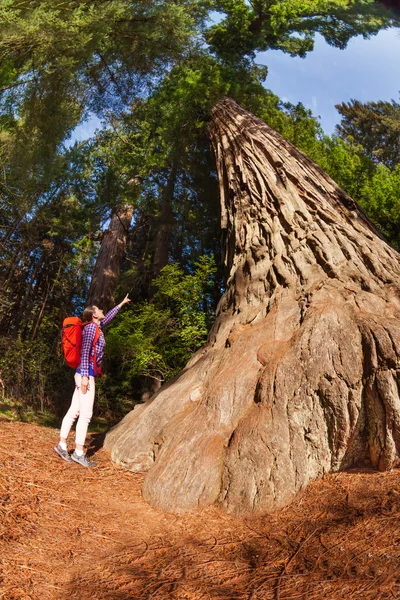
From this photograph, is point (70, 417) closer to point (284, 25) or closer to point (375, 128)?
point (284, 25)

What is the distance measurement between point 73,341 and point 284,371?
240cm

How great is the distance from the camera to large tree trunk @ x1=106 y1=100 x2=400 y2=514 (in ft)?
14.8

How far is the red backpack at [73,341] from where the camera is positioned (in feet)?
19.3

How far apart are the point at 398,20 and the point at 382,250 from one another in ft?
17.5

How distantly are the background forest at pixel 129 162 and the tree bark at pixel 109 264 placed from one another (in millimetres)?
44

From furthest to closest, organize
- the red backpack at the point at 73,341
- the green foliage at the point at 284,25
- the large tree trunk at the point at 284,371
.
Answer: the green foliage at the point at 284,25 < the red backpack at the point at 73,341 < the large tree trunk at the point at 284,371

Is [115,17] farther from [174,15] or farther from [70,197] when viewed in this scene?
[70,197]

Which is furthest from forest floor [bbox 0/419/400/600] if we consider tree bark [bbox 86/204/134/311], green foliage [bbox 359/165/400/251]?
green foliage [bbox 359/165/400/251]

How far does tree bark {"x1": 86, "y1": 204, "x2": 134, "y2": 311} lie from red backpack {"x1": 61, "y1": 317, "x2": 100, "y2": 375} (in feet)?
24.3

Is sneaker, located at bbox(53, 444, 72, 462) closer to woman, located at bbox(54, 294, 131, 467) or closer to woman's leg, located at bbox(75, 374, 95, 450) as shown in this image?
woman, located at bbox(54, 294, 131, 467)

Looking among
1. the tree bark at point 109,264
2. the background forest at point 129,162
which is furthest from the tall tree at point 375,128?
the tree bark at point 109,264

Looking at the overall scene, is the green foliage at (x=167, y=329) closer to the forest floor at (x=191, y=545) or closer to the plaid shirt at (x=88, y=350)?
the plaid shirt at (x=88, y=350)

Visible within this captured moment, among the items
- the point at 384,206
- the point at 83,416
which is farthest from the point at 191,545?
the point at 384,206

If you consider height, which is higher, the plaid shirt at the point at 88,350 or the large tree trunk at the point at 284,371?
the plaid shirt at the point at 88,350
